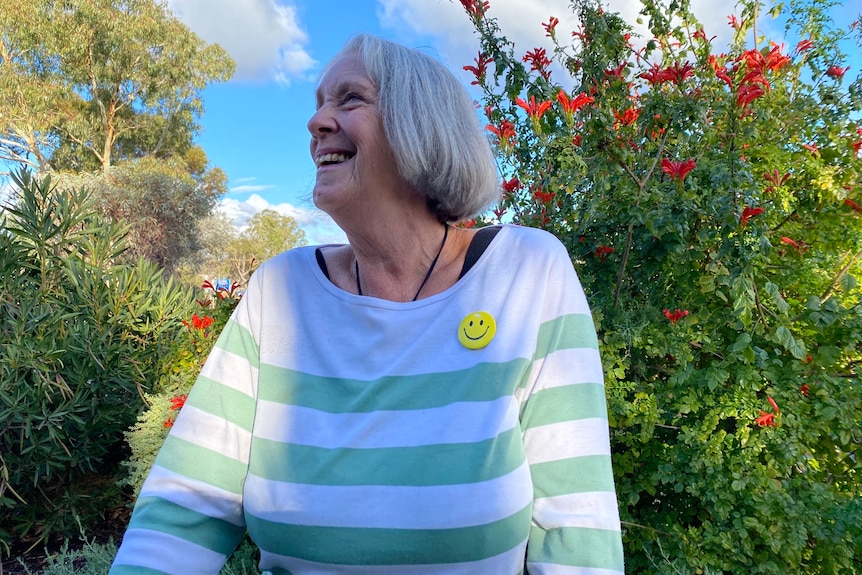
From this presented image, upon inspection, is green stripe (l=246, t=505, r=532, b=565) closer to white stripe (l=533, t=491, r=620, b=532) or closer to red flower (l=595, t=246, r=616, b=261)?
white stripe (l=533, t=491, r=620, b=532)

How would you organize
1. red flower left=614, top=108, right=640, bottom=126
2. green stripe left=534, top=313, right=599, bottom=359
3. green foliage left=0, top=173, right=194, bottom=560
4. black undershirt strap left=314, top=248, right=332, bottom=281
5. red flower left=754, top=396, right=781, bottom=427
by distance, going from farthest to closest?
green foliage left=0, top=173, right=194, bottom=560 → red flower left=614, top=108, right=640, bottom=126 → red flower left=754, top=396, right=781, bottom=427 → black undershirt strap left=314, top=248, right=332, bottom=281 → green stripe left=534, top=313, right=599, bottom=359

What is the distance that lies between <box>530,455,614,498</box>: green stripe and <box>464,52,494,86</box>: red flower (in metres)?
2.01

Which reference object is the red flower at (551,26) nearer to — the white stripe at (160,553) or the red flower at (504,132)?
the red flower at (504,132)

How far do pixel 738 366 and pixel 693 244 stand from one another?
1.46 feet

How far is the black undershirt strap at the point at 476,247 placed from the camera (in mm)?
1266

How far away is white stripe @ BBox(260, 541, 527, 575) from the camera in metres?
1.03

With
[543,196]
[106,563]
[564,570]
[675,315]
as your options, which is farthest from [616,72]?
[106,563]

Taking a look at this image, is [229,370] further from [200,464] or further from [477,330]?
[477,330]

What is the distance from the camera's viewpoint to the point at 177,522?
1.12 m

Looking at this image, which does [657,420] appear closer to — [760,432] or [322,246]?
[760,432]

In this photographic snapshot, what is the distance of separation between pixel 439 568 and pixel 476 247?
2.16ft

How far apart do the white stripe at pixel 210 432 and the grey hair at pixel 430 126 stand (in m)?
0.66

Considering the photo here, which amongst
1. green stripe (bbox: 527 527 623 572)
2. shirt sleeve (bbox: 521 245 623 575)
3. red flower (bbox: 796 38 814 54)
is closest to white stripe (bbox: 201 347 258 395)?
shirt sleeve (bbox: 521 245 623 575)

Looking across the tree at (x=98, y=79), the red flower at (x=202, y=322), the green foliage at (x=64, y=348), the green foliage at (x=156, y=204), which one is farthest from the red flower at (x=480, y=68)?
the tree at (x=98, y=79)
